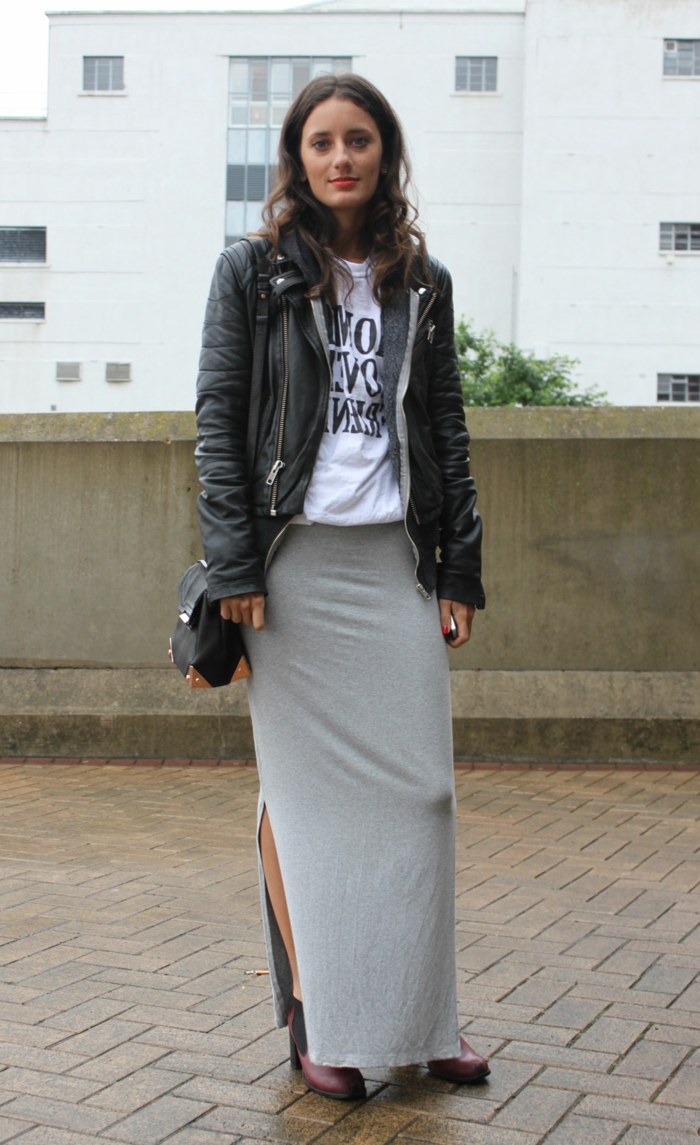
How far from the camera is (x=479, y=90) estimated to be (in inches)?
2003

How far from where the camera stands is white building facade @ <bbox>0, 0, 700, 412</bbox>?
47.4 m

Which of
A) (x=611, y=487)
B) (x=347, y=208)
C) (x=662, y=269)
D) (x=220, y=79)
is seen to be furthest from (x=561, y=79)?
(x=347, y=208)

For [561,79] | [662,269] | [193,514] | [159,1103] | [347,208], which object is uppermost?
[561,79]

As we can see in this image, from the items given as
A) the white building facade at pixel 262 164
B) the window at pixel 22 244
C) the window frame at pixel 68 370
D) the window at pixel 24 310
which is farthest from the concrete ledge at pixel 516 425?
the window at pixel 22 244

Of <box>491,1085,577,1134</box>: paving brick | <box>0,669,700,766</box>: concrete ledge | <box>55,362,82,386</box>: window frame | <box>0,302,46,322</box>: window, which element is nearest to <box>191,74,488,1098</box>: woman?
<box>491,1085,577,1134</box>: paving brick

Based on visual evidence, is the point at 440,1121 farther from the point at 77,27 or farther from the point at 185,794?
the point at 77,27

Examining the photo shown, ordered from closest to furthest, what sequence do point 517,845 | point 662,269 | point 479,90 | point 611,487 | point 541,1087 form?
point 541,1087
point 517,845
point 611,487
point 662,269
point 479,90

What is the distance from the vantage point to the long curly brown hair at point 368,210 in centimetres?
275

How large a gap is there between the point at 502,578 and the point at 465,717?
764 millimetres

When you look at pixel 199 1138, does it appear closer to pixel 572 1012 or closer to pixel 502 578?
pixel 572 1012

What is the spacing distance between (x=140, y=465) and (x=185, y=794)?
185cm

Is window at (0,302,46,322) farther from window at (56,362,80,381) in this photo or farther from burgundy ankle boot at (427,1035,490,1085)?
burgundy ankle boot at (427,1035,490,1085)

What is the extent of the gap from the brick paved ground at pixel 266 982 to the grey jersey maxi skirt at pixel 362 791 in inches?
8.4

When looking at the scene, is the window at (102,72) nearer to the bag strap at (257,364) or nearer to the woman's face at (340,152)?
the woman's face at (340,152)
